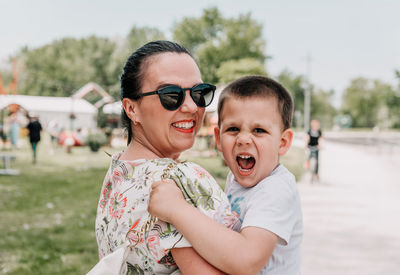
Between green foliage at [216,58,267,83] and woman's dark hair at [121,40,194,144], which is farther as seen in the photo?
green foliage at [216,58,267,83]

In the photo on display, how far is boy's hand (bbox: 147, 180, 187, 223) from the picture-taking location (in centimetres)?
138

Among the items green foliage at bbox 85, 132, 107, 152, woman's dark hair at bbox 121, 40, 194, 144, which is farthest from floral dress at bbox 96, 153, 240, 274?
green foliage at bbox 85, 132, 107, 152

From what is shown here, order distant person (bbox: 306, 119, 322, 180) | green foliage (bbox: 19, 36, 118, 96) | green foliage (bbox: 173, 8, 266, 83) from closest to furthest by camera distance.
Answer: distant person (bbox: 306, 119, 322, 180) < green foliage (bbox: 173, 8, 266, 83) < green foliage (bbox: 19, 36, 118, 96)

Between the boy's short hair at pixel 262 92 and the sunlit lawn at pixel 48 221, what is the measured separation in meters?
3.79

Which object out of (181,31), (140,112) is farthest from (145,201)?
(181,31)

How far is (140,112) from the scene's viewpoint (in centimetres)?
177

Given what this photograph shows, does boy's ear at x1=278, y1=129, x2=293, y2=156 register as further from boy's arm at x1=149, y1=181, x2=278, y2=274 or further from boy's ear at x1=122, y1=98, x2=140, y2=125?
boy's ear at x1=122, y1=98, x2=140, y2=125

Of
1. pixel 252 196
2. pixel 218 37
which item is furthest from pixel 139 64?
pixel 218 37

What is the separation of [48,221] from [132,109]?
614 centimetres

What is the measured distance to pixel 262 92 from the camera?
1720 millimetres

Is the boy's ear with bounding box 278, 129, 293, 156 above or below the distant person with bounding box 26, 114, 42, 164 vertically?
above

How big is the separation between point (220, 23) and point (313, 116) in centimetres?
6668

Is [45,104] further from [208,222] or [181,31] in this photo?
[208,222]

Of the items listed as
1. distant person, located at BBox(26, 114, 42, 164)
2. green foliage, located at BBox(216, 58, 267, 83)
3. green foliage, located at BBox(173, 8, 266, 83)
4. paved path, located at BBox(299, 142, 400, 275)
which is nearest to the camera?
paved path, located at BBox(299, 142, 400, 275)
